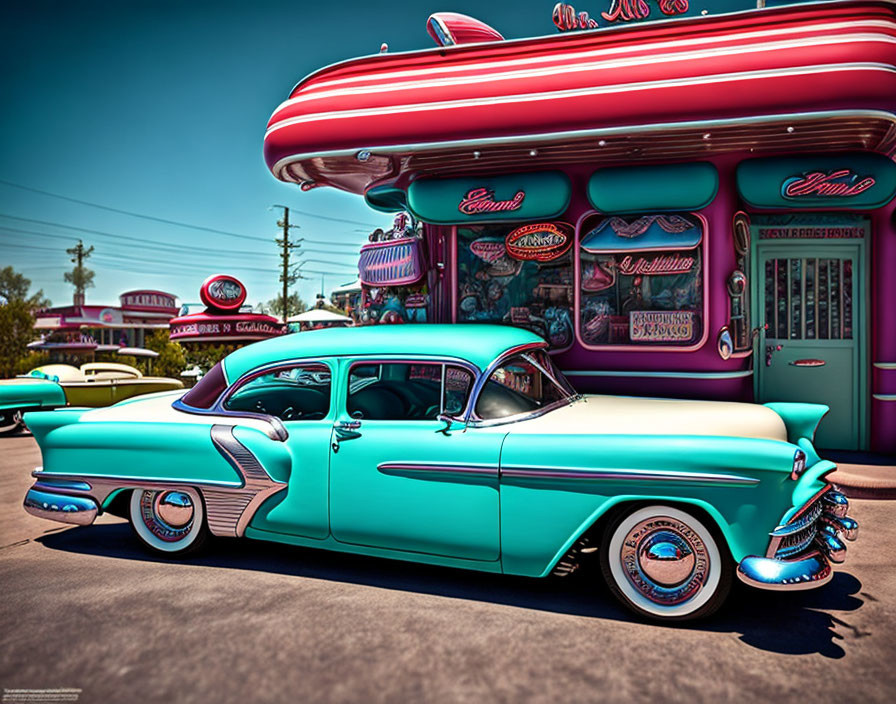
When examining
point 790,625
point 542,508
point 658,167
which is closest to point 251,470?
point 542,508

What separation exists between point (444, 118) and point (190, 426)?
3521mm

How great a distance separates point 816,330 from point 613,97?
2986mm

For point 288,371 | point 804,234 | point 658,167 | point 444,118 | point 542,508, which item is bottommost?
point 542,508

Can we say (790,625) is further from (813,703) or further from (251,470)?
(251,470)

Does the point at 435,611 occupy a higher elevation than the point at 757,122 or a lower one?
lower

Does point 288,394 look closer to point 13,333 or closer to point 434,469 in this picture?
point 434,469

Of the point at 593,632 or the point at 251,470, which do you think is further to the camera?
the point at 251,470

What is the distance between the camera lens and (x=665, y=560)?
291 cm

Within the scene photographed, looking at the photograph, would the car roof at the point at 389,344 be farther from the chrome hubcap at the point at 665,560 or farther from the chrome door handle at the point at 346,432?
the chrome hubcap at the point at 665,560

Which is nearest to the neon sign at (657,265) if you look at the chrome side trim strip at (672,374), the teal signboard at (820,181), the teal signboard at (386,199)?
the teal signboard at (820,181)

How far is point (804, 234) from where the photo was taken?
624 centimetres

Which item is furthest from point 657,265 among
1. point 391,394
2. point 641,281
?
point 391,394

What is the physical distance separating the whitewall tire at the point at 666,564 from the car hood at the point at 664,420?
1.31 ft

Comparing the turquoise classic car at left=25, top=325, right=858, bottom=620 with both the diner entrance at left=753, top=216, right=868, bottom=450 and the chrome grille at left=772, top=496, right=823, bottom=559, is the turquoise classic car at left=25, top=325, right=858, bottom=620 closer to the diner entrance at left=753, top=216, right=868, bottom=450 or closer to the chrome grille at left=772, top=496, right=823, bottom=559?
the chrome grille at left=772, top=496, right=823, bottom=559
